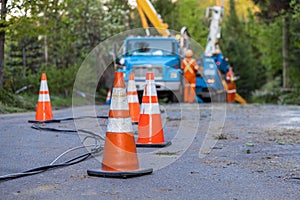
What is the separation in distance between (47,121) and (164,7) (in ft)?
78.8

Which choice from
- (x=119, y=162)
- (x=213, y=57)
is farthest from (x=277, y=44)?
(x=119, y=162)

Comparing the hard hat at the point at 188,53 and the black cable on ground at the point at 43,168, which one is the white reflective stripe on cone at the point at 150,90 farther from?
the hard hat at the point at 188,53

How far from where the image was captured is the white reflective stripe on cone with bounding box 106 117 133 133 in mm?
5496

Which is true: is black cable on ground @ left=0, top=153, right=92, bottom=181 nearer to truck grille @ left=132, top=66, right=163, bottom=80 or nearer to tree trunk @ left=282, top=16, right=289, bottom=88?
truck grille @ left=132, top=66, right=163, bottom=80

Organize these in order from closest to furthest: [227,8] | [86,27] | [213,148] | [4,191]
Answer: [4,191] < [213,148] < [86,27] < [227,8]

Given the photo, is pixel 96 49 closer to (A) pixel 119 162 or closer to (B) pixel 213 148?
(B) pixel 213 148

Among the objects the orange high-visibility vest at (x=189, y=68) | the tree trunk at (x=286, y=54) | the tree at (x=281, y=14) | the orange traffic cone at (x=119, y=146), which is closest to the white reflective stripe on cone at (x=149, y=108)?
the orange traffic cone at (x=119, y=146)

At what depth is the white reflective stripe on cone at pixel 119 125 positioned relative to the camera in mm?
5496

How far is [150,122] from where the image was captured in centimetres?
751

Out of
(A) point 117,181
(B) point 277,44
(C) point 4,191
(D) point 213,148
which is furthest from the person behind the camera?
(B) point 277,44

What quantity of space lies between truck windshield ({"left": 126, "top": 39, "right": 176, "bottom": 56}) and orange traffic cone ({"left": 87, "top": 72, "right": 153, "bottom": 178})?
51.7 ft

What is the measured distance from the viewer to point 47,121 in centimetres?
1073

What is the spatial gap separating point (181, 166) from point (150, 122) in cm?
162

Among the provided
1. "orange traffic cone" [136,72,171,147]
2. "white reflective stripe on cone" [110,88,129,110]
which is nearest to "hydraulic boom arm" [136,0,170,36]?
"orange traffic cone" [136,72,171,147]
